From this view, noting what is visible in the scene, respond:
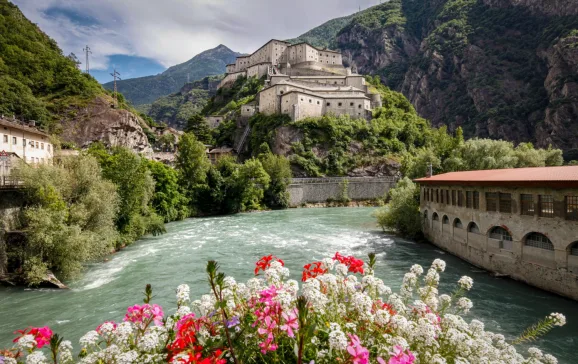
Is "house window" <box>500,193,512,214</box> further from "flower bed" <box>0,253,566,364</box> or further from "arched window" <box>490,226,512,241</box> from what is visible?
"flower bed" <box>0,253,566,364</box>

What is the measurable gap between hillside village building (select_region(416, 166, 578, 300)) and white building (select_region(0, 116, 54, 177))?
28872 mm

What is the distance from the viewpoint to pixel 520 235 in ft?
48.2

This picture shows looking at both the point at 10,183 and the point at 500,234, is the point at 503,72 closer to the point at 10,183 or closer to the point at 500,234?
the point at 500,234

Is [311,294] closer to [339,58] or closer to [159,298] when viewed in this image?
[159,298]

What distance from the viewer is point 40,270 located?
15242 millimetres

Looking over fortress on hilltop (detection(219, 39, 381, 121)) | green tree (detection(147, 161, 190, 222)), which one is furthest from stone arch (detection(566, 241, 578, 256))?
fortress on hilltop (detection(219, 39, 381, 121))

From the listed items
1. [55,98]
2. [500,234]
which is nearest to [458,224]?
[500,234]

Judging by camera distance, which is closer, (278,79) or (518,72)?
(278,79)

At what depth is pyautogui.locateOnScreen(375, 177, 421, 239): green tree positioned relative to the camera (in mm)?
26688

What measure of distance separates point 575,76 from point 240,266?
123197 mm

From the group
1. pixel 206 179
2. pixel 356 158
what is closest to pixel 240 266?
pixel 206 179

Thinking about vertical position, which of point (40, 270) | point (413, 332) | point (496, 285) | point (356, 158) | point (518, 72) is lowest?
point (496, 285)

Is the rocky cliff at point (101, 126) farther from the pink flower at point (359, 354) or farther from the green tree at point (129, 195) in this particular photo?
the pink flower at point (359, 354)

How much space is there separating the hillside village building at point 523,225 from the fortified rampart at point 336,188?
3861cm
